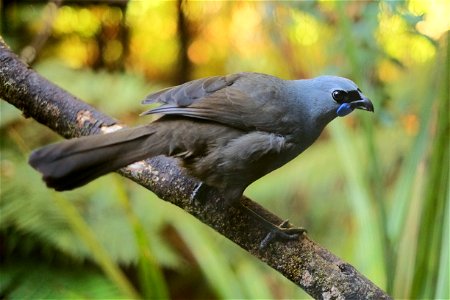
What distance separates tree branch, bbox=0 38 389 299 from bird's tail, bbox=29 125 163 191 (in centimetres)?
15

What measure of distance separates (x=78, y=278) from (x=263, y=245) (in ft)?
2.45

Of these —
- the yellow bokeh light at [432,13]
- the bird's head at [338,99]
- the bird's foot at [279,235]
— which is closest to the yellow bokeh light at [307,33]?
the yellow bokeh light at [432,13]

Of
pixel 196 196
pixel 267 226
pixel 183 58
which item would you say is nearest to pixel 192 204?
pixel 196 196

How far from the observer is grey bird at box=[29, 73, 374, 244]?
841 mm

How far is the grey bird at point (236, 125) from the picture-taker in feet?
2.76

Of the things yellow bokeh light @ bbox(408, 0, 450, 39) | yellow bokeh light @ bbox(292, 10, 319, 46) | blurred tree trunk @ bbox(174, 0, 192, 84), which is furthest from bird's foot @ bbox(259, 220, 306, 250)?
blurred tree trunk @ bbox(174, 0, 192, 84)

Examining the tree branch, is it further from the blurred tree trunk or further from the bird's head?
the blurred tree trunk

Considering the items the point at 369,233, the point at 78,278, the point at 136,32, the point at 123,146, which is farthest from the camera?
the point at 136,32

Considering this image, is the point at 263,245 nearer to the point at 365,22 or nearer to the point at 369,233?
the point at 369,233

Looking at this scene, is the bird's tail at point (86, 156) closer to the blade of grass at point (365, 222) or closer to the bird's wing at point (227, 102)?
the bird's wing at point (227, 102)

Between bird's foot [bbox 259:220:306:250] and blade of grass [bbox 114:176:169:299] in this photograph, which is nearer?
bird's foot [bbox 259:220:306:250]

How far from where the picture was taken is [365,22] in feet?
4.89

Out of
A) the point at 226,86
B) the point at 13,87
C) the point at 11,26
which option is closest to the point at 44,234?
the point at 13,87

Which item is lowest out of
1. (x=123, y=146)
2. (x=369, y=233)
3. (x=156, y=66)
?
(x=369, y=233)
